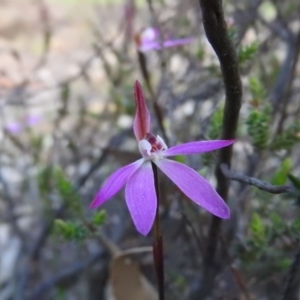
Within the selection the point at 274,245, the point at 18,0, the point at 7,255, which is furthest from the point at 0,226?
the point at 18,0

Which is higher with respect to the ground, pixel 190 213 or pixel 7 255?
pixel 190 213

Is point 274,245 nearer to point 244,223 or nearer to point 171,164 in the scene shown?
point 244,223

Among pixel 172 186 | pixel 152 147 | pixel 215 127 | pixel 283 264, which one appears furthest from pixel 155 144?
pixel 283 264

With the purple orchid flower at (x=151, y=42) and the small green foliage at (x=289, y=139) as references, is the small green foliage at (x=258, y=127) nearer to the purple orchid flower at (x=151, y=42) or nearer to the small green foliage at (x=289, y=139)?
the small green foliage at (x=289, y=139)

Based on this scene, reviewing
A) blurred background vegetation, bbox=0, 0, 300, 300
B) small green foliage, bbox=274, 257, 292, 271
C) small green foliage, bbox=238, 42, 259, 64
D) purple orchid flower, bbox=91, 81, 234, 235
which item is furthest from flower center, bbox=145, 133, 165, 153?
small green foliage, bbox=274, 257, 292, 271

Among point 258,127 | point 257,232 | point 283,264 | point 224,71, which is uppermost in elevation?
point 224,71

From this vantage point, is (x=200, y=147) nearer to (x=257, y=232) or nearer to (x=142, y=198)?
(x=142, y=198)

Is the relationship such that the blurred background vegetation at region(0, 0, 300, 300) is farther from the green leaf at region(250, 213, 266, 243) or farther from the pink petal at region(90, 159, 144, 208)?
the pink petal at region(90, 159, 144, 208)
